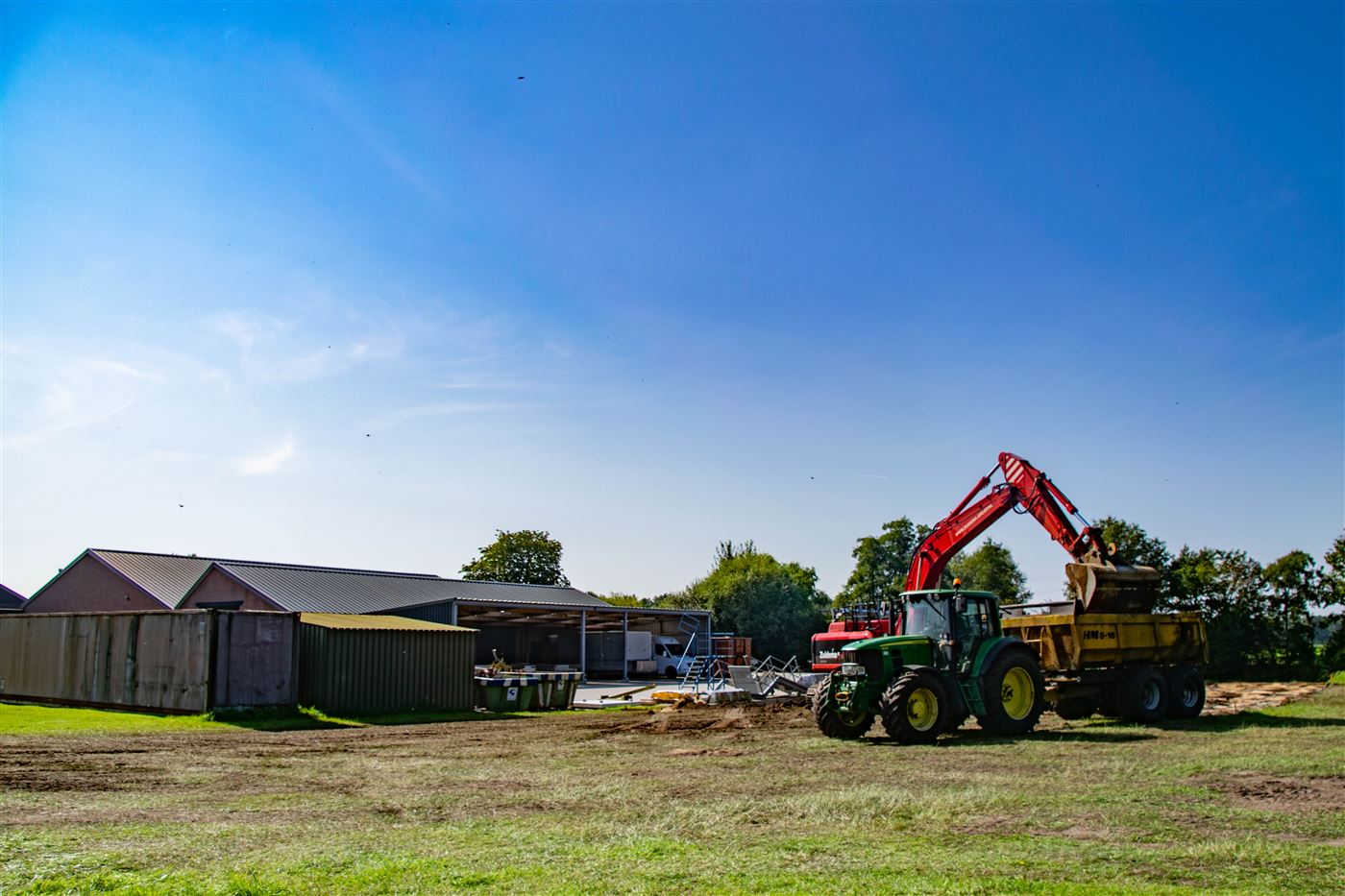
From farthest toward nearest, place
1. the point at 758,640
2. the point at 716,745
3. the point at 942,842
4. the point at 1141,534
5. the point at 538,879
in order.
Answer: the point at 758,640 → the point at 1141,534 → the point at 716,745 → the point at 942,842 → the point at 538,879

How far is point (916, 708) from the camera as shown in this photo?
632 inches

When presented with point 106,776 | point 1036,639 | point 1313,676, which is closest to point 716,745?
point 1036,639

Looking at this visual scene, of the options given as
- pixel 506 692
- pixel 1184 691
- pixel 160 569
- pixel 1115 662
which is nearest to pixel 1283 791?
pixel 1115 662

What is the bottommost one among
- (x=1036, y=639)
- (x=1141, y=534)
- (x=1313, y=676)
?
(x=1313, y=676)

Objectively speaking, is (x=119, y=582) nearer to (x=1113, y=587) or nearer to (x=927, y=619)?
(x=927, y=619)

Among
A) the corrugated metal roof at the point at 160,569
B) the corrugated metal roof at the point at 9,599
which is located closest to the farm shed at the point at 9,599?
the corrugated metal roof at the point at 9,599

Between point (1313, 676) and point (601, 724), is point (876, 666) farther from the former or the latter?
point (1313, 676)

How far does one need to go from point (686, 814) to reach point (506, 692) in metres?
17.8

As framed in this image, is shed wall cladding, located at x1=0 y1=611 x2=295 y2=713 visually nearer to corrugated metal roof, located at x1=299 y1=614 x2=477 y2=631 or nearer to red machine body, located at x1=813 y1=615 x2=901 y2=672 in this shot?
corrugated metal roof, located at x1=299 y1=614 x2=477 y2=631

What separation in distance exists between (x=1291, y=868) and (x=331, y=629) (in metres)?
21.4

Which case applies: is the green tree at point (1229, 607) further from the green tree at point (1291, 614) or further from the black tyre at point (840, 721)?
the black tyre at point (840, 721)

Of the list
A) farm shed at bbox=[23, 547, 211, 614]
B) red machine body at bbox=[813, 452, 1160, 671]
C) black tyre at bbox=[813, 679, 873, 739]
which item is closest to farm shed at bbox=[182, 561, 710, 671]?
farm shed at bbox=[23, 547, 211, 614]

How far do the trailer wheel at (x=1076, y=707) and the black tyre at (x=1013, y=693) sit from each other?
2340 millimetres

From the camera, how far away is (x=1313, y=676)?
40.2 meters
